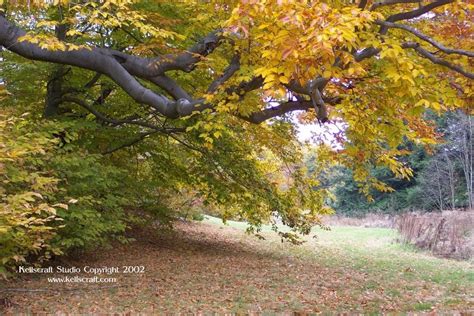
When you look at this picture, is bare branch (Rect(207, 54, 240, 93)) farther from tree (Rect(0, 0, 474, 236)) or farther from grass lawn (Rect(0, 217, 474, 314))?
grass lawn (Rect(0, 217, 474, 314))

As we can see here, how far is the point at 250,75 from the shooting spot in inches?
268

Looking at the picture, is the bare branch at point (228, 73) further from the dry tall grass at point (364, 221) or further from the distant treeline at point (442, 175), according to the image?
the dry tall grass at point (364, 221)

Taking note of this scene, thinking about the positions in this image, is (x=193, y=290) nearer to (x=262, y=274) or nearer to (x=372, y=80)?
(x=262, y=274)

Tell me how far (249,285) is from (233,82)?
130 inches

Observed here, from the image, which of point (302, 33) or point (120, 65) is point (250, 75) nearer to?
point (120, 65)

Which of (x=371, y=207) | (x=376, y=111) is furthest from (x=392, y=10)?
(x=371, y=207)

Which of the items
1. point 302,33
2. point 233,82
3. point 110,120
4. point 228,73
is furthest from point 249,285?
point 302,33

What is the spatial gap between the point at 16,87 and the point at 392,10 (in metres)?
7.13

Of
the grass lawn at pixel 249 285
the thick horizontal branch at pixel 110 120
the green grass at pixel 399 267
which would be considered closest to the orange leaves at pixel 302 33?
the grass lawn at pixel 249 285

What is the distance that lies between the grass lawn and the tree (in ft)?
5.31

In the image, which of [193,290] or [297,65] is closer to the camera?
[297,65]

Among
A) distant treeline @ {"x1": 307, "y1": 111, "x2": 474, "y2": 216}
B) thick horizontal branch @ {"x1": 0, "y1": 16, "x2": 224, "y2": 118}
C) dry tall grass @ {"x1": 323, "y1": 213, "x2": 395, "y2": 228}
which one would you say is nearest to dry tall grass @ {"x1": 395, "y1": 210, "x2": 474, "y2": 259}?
thick horizontal branch @ {"x1": 0, "y1": 16, "x2": 224, "y2": 118}

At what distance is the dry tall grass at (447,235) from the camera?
40.9 ft

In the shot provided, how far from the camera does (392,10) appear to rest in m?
7.46
